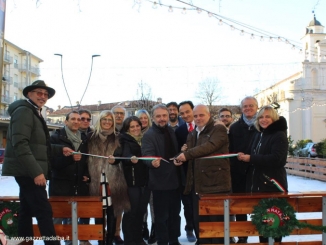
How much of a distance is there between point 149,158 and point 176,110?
1.67 metres

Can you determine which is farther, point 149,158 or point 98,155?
point 98,155

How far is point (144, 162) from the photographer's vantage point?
16.6 feet

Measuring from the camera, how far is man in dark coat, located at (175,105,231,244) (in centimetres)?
459

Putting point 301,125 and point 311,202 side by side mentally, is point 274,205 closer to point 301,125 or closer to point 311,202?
point 311,202

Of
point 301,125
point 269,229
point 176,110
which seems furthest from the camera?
point 301,125

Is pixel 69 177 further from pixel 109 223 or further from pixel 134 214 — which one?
pixel 134 214

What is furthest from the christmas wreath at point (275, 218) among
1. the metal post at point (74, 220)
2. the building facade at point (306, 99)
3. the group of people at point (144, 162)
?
the building facade at point (306, 99)

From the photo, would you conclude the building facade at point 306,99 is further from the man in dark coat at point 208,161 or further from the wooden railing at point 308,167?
the man in dark coat at point 208,161

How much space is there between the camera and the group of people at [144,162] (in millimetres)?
4098

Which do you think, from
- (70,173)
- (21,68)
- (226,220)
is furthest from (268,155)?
(21,68)

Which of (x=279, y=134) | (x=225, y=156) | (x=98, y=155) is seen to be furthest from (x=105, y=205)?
(x=279, y=134)

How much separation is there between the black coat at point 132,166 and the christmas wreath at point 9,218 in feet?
4.61

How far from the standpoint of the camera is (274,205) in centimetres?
439

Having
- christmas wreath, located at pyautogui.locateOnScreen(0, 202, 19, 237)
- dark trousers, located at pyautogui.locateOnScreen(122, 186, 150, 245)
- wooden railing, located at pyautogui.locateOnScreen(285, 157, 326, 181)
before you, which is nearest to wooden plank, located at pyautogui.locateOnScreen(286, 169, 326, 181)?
wooden railing, located at pyautogui.locateOnScreen(285, 157, 326, 181)
